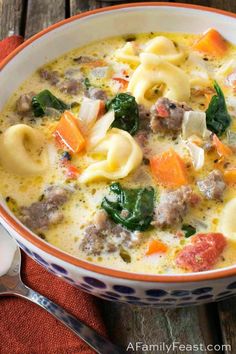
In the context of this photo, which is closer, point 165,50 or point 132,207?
point 132,207

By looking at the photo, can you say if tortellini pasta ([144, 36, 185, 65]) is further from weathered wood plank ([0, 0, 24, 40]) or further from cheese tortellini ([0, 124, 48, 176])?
weathered wood plank ([0, 0, 24, 40])

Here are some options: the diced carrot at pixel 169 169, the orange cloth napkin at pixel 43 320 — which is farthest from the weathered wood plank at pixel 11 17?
the orange cloth napkin at pixel 43 320

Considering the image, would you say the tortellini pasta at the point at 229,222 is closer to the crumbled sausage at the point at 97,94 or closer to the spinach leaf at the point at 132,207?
the spinach leaf at the point at 132,207

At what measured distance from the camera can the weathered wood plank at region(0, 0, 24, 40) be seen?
12.8ft

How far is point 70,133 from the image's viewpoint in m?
2.67

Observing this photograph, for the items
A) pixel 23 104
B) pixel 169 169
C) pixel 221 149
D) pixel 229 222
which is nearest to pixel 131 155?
pixel 169 169

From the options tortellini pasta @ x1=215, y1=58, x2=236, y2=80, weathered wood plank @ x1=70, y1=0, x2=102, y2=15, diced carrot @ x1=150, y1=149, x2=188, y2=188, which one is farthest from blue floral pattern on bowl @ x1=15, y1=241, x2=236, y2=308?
weathered wood plank @ x1=70, y1=0, x2=102, y2=15

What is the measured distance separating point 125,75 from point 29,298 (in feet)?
4.25

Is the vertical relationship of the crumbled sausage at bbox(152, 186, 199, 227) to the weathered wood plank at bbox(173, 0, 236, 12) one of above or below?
below

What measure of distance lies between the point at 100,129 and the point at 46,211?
0.52 m

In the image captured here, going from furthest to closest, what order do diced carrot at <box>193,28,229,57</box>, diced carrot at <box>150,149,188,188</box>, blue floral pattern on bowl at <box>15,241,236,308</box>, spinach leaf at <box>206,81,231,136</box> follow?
diced carrot at <box>193,28,229,57</box> < spinach leaf at <box>206,81,231,136</box> < diced carrot at <box>150,149,188,188</box> < blue floral pattern on bowl at <box>15,241,236,308</box>

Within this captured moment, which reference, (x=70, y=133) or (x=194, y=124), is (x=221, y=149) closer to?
(x=194, y=124)

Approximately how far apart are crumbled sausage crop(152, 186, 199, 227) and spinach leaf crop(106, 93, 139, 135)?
0.44 m

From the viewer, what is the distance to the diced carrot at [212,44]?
10.5ft
